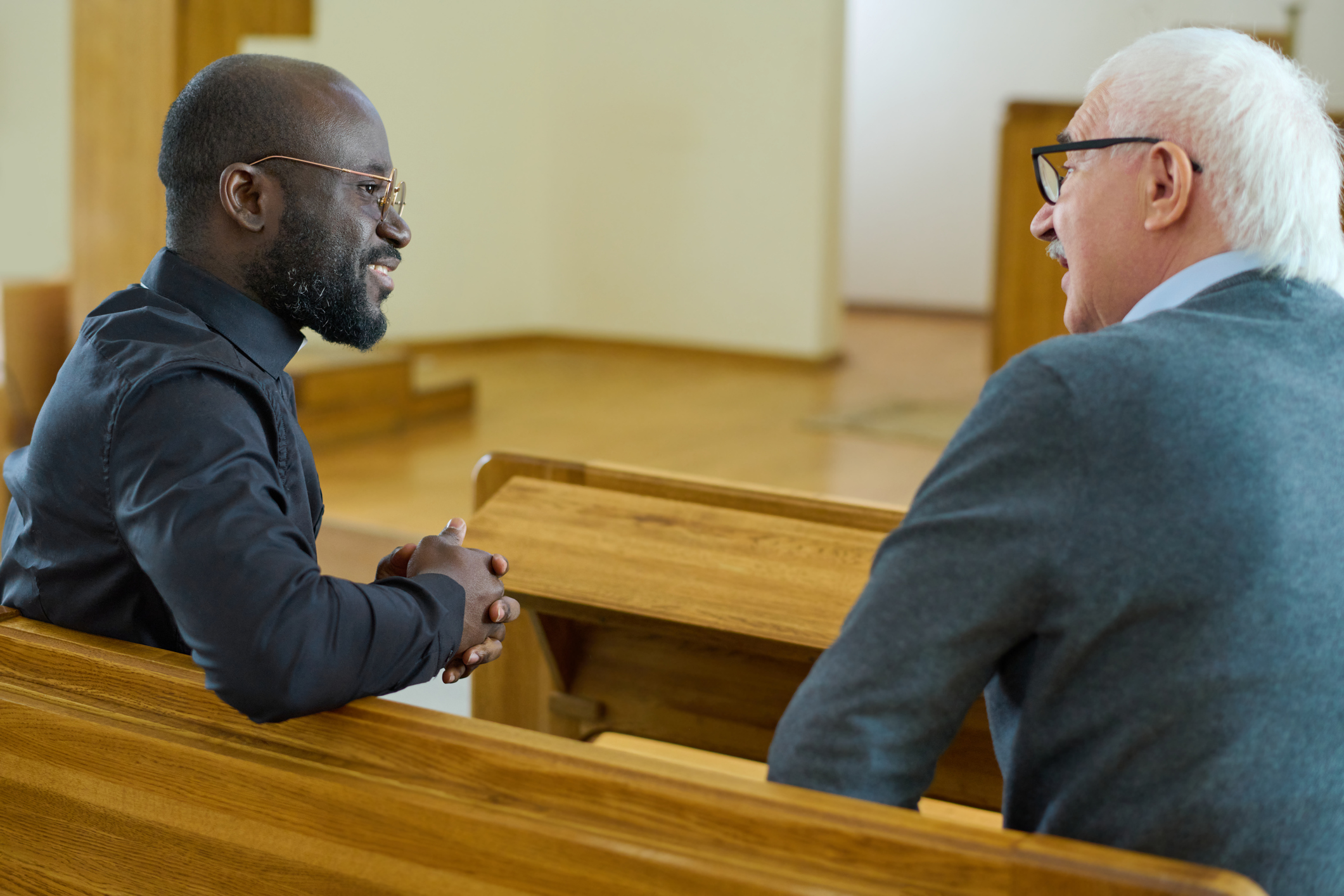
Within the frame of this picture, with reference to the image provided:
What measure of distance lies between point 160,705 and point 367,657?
0.20 meters

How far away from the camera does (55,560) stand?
1305mm

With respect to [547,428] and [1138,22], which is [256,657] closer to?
[547,428]

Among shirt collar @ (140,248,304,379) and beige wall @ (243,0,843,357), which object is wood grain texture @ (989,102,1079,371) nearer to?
beige wall @ (243,0,843,357)

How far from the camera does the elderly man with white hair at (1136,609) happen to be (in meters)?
0.96

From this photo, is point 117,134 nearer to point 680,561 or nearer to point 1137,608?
point 680,561

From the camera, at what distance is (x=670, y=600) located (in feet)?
6.26

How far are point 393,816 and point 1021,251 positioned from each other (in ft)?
14.8

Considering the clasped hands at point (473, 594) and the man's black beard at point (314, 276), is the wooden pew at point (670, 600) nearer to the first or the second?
the clasped hands at point (473, 594)

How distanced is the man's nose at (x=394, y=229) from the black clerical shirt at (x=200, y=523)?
0.15 meters

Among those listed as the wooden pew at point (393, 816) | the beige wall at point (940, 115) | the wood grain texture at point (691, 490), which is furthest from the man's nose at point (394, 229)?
the beige wall at point (940, 115)

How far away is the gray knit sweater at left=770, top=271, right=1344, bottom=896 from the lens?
0.95 m

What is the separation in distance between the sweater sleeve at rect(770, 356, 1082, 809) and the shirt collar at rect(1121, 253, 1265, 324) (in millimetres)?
187

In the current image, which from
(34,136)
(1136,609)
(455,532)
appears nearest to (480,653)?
(455,532)

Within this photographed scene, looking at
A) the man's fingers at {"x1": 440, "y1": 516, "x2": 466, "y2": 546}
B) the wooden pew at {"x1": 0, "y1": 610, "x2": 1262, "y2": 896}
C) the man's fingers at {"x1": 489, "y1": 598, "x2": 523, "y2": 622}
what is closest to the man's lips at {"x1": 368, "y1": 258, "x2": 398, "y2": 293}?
the man's fingers at {"x1": 440, "y1": 516, "x2": 466, "y2": 546}
